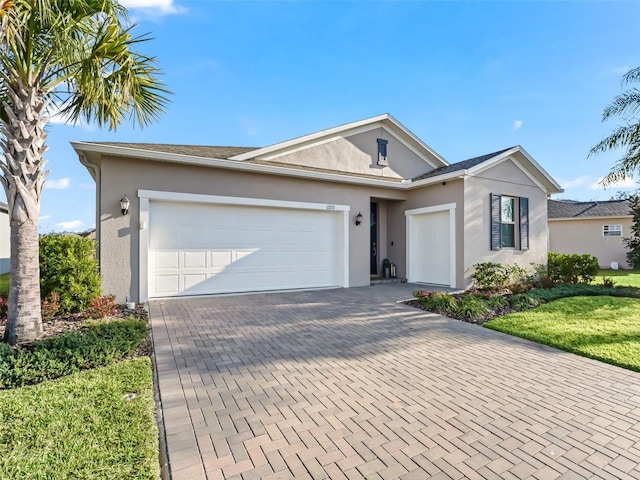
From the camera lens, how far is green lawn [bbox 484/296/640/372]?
4811mm

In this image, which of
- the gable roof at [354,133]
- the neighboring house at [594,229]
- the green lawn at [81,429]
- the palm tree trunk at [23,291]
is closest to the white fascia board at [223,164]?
the gable roof at [354,133]

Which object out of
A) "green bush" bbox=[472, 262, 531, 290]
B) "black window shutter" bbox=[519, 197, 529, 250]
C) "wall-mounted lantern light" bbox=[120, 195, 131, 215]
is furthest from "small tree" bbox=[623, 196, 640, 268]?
"wall-mounted lantern light" bbox=[120, 195, 131, 215]

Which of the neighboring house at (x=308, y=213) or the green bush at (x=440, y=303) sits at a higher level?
the neighboring house at (x=308, y=213)

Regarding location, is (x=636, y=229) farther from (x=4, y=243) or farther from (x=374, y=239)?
(x=4, y=243)

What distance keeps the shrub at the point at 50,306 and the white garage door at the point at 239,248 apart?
208 centimetres

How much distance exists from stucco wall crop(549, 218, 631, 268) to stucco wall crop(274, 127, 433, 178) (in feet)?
44.1

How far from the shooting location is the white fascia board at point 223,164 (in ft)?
Answer: 23.7

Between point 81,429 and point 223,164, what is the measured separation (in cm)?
684

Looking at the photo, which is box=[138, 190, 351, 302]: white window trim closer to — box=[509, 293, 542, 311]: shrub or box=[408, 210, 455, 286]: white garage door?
box=[408, 210, 455, 286]: white garage door

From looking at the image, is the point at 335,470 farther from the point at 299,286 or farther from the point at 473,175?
the point at 473,175

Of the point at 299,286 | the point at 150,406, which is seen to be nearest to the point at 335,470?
the point at 150,406

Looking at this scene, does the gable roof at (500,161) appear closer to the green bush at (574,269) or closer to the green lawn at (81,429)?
the green bush at (574,269)

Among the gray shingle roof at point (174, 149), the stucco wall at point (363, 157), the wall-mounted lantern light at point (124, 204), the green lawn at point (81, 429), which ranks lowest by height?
the green lawn at point (81, 429)

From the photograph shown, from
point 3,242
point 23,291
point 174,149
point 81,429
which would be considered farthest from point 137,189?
point 3,242
